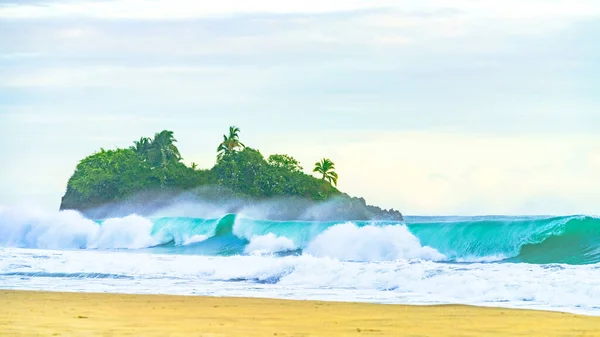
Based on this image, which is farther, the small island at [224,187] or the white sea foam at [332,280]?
the small island at [224,187]

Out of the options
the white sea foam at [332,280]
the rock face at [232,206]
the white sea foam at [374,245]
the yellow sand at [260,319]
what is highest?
the rock face at [232,206]

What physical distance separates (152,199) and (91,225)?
3671 centimetres

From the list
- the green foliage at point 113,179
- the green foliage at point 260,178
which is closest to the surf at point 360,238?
the green foliage at point 260,178

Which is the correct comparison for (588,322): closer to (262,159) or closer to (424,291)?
(424,291)

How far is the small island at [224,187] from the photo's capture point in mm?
83125

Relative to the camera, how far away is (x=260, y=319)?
12523mm

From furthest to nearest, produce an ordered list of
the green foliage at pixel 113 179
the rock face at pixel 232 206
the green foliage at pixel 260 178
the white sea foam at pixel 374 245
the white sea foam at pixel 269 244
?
the green foliage at pixel 113 179, the green foliage at pixel 260 178, the rock face at pixel 232 206, the white sea foam at pixel 269 244, the white sea foam at pixel 374 245

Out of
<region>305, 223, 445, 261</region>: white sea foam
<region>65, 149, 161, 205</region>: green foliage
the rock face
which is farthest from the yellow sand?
<region>65, 149, 161, 205</region>: green foliage

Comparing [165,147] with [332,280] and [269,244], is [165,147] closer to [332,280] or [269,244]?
[269,244]

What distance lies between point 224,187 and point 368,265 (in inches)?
2499

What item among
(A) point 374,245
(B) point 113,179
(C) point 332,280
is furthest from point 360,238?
(B) point 113,179

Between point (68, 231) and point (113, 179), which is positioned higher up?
point (113, 179)

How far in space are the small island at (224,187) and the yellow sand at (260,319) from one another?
6687 cm

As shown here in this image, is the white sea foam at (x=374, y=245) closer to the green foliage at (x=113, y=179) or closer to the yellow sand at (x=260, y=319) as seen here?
the yellow sand at (x=260, y=319)
